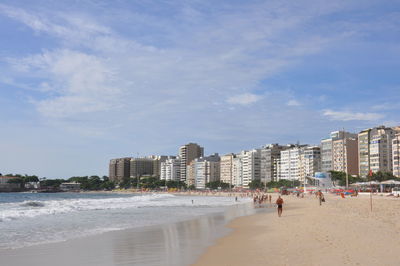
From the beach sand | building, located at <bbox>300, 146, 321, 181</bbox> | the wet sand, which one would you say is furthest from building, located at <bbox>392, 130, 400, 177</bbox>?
the wet sand

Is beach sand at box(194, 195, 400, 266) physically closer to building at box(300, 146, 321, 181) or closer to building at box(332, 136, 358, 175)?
building at box(332, 136, 358, 175)

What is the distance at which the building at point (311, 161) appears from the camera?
148 m

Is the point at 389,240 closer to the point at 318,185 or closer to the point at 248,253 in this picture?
the point at 248,253

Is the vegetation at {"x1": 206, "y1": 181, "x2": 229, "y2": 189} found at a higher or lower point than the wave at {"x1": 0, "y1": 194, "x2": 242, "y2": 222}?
lower

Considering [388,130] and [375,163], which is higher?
[388,130]

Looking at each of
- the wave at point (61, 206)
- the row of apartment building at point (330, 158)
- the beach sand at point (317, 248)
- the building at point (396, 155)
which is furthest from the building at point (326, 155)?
the beach sand at point (317, 248)

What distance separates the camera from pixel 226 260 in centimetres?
1096

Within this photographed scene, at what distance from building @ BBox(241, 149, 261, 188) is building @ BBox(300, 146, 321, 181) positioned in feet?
107

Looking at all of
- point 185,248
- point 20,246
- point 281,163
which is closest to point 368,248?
point 185,248

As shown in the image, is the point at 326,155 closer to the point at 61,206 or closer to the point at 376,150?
the point at 376,150

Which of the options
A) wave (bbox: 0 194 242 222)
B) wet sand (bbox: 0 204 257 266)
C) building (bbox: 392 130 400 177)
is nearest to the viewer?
wet sand (bbox: 0 204 257 266)

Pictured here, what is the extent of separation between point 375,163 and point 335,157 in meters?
20.7

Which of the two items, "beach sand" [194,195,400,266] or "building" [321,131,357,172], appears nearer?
"beach sand" [194,195,400,266]

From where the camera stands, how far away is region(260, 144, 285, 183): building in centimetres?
17975
